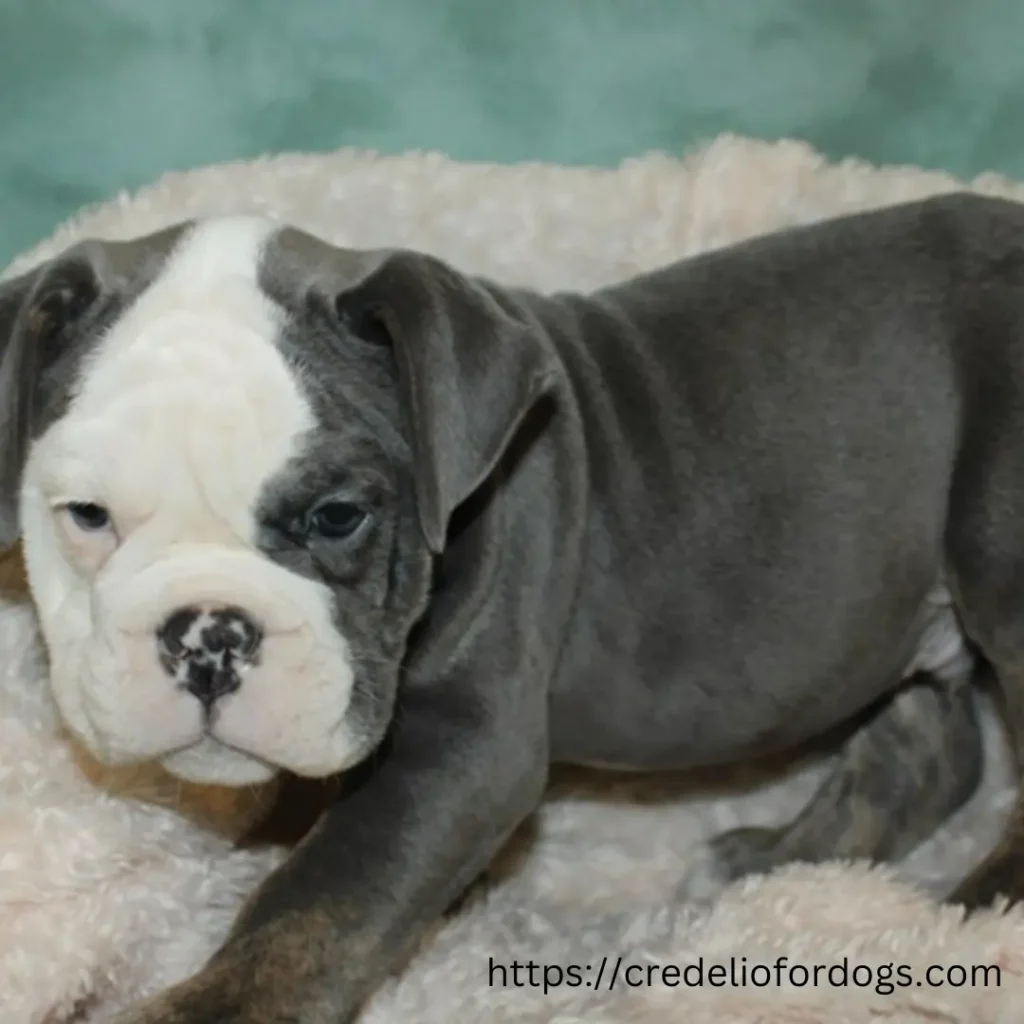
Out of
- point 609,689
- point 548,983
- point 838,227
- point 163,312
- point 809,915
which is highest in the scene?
point 838,227

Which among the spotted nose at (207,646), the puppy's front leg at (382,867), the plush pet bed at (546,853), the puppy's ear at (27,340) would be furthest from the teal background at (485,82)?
the spotted nose at (207,646)

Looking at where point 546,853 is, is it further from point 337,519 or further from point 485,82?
point 485,82

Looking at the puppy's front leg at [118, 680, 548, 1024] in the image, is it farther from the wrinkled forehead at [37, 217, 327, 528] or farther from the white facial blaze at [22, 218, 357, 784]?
the wrinkled forehead at [37, 217, 327, 528]

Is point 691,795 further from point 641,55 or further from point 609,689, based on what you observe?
point 641,55

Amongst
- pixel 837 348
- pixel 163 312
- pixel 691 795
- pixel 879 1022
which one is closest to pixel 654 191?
pixel 837 348

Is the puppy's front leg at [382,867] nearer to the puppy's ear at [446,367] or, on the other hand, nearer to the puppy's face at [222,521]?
the puppy's face at [222,521]

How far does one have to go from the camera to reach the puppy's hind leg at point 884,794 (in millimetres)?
2418

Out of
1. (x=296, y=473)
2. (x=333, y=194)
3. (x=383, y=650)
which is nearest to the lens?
(x=296, y=473)

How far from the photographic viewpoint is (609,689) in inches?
84.1

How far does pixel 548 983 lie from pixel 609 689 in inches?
14.0

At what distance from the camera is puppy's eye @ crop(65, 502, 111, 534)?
1752 millimetres

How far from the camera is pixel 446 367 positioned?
173 centimetres

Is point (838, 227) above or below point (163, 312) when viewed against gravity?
above

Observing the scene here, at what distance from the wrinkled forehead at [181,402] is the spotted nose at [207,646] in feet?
0.32
